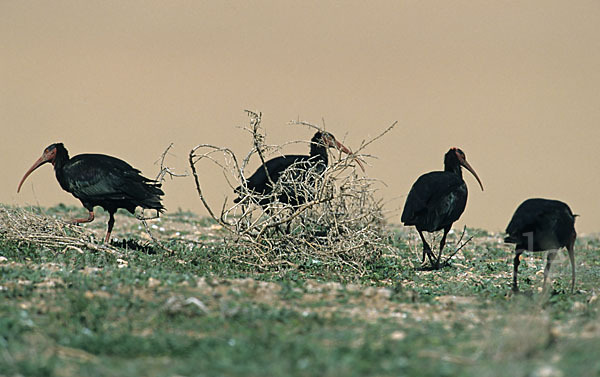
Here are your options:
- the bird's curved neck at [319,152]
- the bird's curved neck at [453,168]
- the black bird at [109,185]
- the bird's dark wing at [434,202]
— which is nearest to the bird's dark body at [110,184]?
the black bird at [109,185]

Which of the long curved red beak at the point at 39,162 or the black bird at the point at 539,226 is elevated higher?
the long curved red beak at the point at 39,162

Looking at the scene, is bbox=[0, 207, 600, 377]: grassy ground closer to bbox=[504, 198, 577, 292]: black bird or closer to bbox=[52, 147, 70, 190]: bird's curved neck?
bbox=[504, 198, 577, 292]: black bird

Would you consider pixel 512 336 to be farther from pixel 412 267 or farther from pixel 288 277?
pixel 412 267

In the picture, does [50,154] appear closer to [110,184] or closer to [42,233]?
[110,184]

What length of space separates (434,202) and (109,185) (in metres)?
4.66

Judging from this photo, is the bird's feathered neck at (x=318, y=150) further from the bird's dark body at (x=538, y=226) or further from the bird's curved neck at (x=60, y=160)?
the bird's dark body at (x=538, y=226)

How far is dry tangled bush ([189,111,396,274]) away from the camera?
10.7 meters

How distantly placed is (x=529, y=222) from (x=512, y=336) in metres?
3.81

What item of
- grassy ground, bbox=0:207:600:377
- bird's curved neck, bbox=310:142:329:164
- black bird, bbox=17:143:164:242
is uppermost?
bird's curved neck, bbox=310:142:329:164

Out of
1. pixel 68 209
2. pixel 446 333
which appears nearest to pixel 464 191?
pixel 446 333

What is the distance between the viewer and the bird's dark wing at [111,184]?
456 inches

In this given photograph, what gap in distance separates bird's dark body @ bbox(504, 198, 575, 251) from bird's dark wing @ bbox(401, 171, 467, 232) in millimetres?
1790

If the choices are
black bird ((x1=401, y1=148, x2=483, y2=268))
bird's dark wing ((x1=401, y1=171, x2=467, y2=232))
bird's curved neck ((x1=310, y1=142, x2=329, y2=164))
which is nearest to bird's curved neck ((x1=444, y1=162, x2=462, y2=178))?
black bird ((x1=401, y1=148, x2=483, y2=268))

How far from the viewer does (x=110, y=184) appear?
11.6 meters
